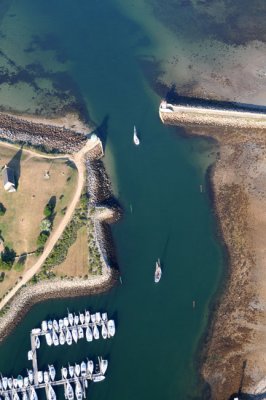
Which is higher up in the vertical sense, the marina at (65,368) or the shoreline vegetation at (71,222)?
the shoreline vegetation at (71,222)

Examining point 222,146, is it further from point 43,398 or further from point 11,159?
point 43,398

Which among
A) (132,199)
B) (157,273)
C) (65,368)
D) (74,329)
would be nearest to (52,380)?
(65,368)

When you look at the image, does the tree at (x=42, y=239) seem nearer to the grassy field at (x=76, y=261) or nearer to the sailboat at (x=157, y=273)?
the grassy field at (x=76, y=261)

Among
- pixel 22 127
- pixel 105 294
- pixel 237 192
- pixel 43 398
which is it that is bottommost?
pixel 43 398

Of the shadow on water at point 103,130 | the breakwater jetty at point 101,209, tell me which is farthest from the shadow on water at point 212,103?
the breakwater jetty at point 101,209

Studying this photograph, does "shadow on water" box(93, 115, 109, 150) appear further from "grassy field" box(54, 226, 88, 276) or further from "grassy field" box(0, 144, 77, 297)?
"grassy field" box(54, 226, 88, 276)

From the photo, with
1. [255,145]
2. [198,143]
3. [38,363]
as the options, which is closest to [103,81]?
[198,143]

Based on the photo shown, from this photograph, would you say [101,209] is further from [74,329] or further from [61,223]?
[74,329]
